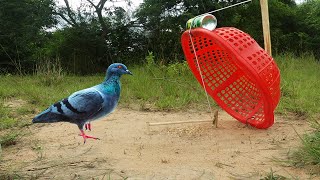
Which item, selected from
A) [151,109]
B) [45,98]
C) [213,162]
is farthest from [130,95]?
[213,162]

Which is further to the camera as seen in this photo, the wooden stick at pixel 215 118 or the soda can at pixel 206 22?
the wooden stick at pixel 215 118

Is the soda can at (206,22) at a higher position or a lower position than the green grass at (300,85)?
higher

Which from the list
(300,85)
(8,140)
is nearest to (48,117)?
(8,140)

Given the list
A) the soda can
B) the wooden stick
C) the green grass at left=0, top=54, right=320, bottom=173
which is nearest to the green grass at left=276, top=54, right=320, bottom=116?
the green grass at left=0, top=54, right=320, bottom=173

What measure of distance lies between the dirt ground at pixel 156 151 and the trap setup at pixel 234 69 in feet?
0.61

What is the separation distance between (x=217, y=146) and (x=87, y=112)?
3.95ft

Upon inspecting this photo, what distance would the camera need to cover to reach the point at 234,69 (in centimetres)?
399

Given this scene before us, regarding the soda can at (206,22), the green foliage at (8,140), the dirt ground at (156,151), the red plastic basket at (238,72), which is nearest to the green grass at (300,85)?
the dirt ground at (156,151)

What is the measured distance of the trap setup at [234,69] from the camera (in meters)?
3.01

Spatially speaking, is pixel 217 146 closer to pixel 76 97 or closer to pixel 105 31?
pixel 76 97

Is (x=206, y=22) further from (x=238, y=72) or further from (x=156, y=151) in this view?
(x=156, y=151)

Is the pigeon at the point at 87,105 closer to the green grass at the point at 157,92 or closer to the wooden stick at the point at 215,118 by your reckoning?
the green grass at the point at 157,92

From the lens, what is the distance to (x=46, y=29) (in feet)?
26.9

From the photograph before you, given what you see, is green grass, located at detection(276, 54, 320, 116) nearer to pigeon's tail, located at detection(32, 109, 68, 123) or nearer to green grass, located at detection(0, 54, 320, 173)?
green grass, located at detection(0, 54, 320, 173)
